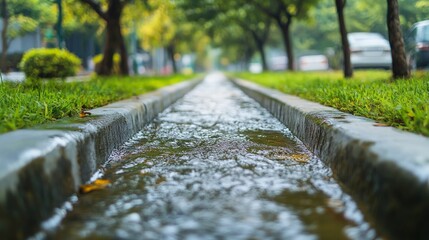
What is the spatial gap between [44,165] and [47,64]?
41.2 feet

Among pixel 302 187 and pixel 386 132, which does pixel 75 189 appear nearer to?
pixel 302 187

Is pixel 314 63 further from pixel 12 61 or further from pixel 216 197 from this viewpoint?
pixel 216 197

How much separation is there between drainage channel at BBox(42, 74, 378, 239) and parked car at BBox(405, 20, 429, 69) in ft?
30.2

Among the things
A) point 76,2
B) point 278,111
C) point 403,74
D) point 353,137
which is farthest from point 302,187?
point 76,2

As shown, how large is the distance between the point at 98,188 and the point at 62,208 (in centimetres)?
52

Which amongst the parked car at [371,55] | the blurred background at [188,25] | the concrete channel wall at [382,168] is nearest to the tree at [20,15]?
the blurred background at [188,25]

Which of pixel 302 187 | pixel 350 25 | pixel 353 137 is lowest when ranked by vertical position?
pixel 302 187

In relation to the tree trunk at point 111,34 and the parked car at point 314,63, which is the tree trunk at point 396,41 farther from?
the parked car at point 314,63

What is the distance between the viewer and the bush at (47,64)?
47.6ft

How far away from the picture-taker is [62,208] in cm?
290

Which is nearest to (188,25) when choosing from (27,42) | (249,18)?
(249,18)

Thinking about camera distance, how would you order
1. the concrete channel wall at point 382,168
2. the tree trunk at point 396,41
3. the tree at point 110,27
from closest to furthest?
the concrete channel wall at point 382,168, the tree trunk at point 396,41, the tree at point 110,27

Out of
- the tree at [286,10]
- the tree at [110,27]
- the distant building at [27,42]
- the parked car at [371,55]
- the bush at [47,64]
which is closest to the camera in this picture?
the bush at [47,64]

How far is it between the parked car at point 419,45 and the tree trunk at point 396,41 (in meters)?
4.20
